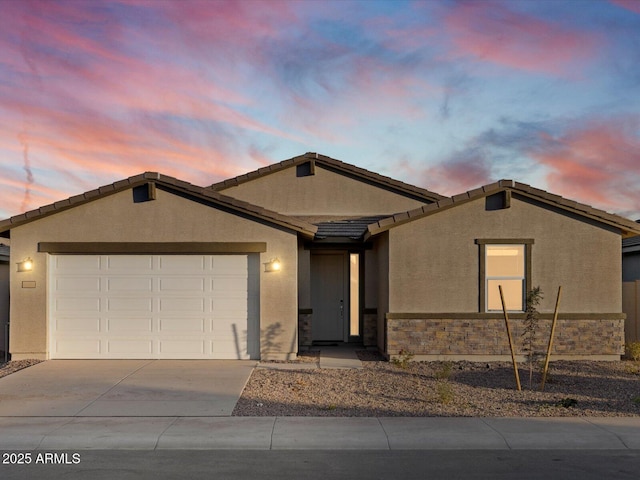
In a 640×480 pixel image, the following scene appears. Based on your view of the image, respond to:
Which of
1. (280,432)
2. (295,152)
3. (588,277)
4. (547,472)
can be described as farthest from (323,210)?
(547,472)

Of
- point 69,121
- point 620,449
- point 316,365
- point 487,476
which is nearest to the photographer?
point 487,476

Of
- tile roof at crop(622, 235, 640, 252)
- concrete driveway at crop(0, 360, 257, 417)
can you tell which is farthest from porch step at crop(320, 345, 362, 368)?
tile roof at crop(622, 235, 640, 252)

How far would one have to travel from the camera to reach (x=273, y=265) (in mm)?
13875

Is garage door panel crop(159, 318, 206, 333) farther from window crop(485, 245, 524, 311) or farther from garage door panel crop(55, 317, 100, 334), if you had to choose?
window crop(485, 245, 524, 311)

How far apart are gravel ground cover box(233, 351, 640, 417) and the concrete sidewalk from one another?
525 millimetres

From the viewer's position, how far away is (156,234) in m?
14.0

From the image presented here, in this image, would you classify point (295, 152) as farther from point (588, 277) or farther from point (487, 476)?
point (487, 476)

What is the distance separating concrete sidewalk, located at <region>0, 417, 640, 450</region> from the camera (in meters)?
7.75

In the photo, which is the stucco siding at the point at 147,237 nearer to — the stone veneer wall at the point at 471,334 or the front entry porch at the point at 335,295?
the stone veneer wall at the point at 471,334

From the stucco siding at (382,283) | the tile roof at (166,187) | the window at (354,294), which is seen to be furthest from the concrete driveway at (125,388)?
the window at (354,294)

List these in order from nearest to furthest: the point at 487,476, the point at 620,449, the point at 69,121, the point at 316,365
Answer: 1. the point at 487,476
2. the point at 620,449
3. the point at 316,365
4. the point at 69,121

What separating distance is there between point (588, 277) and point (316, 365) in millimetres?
6564

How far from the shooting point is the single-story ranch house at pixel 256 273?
1395 centimetres

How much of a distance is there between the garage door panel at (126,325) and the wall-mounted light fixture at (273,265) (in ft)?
9.60
